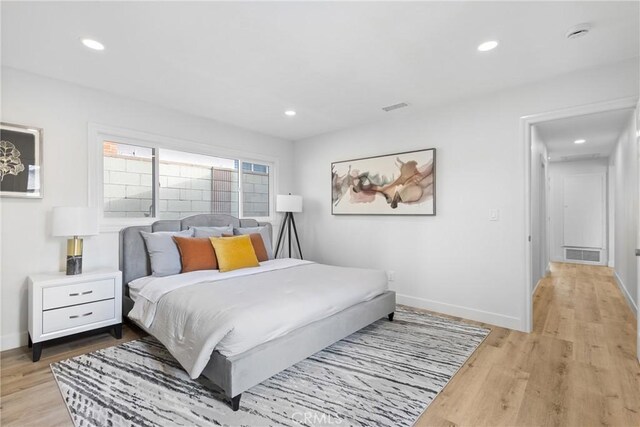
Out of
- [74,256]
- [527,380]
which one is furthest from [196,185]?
[527,380]

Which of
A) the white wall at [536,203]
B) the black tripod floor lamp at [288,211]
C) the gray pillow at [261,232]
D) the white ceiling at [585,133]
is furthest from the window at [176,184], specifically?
the white ceiling at [585,133]

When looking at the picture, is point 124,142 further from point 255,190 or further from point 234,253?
point 255,190

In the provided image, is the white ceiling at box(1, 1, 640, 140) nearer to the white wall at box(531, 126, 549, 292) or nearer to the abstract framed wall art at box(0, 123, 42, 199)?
Answer: the abstract framed wall art at box(0, 123, 42, 199)

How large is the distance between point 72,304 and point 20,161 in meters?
1.35

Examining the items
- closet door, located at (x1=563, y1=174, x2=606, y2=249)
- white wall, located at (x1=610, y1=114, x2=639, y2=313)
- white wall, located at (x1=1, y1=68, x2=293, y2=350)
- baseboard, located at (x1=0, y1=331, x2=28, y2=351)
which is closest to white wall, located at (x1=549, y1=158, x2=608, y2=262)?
A: closet door, located at (x1=563, y1=174, x2=606, y2=249)

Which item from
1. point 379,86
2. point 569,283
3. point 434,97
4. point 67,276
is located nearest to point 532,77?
point 434,97

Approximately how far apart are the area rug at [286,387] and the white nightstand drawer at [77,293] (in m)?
0.47

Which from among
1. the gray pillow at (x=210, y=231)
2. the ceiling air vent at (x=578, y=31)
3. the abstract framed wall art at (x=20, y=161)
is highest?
the ceiling air vent at (x=578, y=31)

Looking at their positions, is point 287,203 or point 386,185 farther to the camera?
point 287,203

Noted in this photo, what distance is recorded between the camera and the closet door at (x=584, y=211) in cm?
675

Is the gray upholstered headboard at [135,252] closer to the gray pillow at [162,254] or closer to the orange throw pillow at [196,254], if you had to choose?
the gray pillow at [162,254]

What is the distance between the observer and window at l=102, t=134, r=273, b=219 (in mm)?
3449

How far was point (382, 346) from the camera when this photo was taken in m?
2.77

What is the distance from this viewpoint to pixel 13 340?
2738 mm
